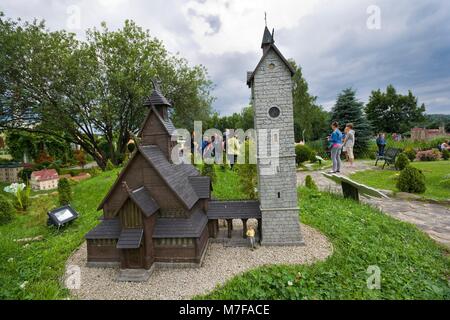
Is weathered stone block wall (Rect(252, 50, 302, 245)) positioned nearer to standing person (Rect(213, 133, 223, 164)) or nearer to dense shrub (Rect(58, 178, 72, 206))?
standing person (Rect(213, 133, 223, 164))

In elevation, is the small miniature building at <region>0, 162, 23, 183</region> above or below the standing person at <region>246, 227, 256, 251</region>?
above

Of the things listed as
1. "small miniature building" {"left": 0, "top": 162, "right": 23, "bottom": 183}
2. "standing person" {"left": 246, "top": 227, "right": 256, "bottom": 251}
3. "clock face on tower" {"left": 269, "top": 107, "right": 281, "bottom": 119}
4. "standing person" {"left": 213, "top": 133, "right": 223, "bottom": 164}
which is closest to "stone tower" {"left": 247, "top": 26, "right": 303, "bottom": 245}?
"clock face on tower" {"left": 269, "top": 107, "right": 281, "bottom": 119}

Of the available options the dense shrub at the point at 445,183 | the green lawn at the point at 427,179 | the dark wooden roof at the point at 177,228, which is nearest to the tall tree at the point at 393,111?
the green lawn at the point at 427,179

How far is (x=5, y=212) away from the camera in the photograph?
12125mm

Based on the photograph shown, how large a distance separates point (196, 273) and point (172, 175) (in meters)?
→ 3.26

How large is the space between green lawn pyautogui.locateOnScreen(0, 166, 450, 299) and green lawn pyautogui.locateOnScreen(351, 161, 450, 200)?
480cm

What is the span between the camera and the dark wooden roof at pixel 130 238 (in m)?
6.36

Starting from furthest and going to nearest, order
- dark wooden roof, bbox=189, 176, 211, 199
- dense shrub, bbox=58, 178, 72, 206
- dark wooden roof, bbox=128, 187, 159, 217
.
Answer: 1. dense shrub, bbox=58, 178, 72, 206
2. dark wooden roof, bbox=189, 176, 211, 199
3. dark wooden roof, bbox=128, 187, 159, 217

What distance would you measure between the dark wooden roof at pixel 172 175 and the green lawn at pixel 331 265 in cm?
295

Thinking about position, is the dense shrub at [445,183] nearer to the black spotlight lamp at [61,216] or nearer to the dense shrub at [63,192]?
the black spotlight lamp at [61,216]

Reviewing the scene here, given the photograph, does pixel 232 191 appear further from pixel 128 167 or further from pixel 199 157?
pixel 128 167

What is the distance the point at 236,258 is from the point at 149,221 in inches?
122

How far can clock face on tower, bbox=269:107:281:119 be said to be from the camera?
7828 millimetres

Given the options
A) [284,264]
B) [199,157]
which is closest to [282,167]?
[284,264]
